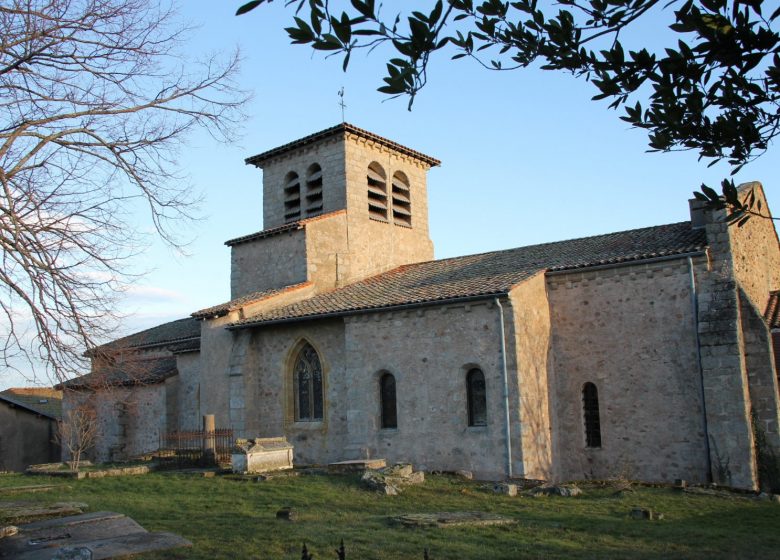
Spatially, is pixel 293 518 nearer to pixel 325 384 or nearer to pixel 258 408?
pixel 325 384

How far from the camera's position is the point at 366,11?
4.43 meters

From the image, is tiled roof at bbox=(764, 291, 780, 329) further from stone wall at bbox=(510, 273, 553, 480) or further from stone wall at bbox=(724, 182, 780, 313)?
stone wall at bbox=(510, 273, 553, 480)

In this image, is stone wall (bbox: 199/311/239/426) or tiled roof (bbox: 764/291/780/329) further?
stone wall (bbox: 199/311/239/426)

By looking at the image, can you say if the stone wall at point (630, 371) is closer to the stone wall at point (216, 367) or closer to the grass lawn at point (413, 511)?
the grass lawn at point (413, 511)

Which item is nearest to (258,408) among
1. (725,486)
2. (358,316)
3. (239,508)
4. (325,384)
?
(325,384)

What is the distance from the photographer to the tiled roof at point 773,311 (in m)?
19.3

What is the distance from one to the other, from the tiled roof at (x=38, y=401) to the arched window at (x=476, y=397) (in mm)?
17316

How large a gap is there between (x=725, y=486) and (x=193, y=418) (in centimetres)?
1647

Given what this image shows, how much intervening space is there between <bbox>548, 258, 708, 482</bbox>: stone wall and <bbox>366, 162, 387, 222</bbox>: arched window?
28.3ft

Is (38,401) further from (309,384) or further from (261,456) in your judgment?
(261,456)

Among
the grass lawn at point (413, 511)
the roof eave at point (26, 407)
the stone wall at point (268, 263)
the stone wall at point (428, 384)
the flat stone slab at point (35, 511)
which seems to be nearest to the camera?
the grass lawn at point (413, 511)

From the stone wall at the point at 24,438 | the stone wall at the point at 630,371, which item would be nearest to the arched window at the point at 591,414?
the stone wall at the point at 630,371

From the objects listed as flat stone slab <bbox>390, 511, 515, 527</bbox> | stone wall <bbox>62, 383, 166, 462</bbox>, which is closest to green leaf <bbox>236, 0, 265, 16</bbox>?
flat stone slab <bbox>390, 511, 515, 527</bbox>

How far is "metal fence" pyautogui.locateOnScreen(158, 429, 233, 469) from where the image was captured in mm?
19250
